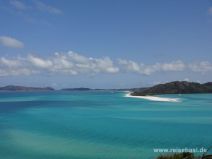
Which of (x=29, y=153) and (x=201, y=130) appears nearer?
(x=29, y=153)

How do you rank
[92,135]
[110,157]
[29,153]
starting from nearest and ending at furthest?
[110,157] < [29,153] < [92,135]

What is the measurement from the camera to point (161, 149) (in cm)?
2516

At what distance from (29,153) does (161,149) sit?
953cm

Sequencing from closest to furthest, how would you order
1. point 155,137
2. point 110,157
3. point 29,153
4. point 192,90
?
point 110,157 → point 29,153 → point 155,137 → point 192,90

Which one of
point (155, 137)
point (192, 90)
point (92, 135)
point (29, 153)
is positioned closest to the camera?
point (29, 153)

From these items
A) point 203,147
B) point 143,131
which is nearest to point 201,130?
point 143,131

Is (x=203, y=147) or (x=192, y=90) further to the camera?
(x=192, y=90)

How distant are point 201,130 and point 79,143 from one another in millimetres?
13720

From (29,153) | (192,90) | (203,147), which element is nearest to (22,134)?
(29,153)

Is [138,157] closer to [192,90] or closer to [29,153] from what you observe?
[29,153]

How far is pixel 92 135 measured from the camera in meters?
32.7

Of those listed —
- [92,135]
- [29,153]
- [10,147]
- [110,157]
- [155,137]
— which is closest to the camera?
[110,157]

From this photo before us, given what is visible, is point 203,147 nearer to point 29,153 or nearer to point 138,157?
point 138,157

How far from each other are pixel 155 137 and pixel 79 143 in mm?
7095
